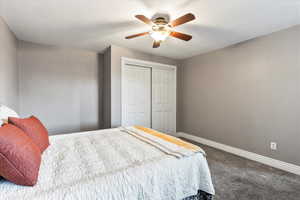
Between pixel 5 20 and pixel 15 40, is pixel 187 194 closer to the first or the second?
pixel 5 20

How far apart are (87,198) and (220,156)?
8.83 ft

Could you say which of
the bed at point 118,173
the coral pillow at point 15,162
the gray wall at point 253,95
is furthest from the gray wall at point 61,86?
the gray wall at point 253,95

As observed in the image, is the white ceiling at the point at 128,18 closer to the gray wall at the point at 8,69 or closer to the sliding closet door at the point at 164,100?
the gray wall at the point at 8,69

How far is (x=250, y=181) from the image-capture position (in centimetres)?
196

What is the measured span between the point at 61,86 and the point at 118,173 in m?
2.85

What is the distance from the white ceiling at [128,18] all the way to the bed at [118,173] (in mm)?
1715

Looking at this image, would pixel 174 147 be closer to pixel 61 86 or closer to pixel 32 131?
pixel 32 131

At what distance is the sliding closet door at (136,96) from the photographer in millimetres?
3359

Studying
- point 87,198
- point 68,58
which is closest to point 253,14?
point 87,198

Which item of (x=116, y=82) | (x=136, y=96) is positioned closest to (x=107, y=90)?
(x=116, y=82)

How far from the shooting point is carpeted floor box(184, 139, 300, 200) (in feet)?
5.54

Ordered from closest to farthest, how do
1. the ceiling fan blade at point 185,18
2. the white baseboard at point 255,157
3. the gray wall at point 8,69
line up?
the ceiling fan blade at point 185,18, the gray wall at point 8,69, the white baseboard at point 255,157

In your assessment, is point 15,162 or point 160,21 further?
point 160,21

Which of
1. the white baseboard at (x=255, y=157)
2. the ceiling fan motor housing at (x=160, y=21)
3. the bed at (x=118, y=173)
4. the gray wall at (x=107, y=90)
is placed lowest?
the white baseboard at (x=255, y=157)
